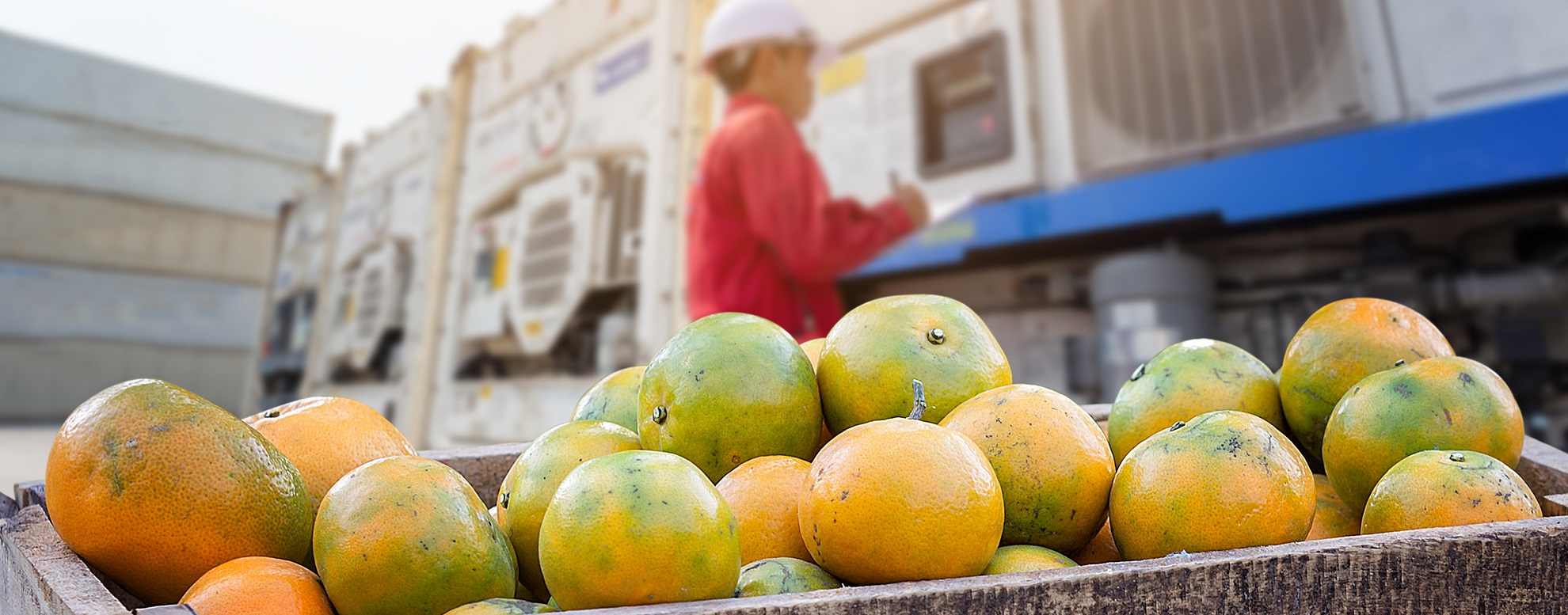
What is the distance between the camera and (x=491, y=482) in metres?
1.08

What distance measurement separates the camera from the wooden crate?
55cm

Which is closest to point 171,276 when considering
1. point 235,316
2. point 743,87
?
point 235,316

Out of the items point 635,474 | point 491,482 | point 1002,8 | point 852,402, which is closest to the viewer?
point 635,474

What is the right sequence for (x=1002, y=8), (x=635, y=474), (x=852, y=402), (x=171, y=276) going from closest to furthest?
(x=635, y=474) < (x=852, y=402) < (x=1002, y=8) < (x=171, y=276)

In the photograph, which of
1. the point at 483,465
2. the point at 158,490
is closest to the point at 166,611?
the point at 158,490

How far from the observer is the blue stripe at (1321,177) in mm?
2430

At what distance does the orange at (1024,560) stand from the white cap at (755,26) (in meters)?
2.84

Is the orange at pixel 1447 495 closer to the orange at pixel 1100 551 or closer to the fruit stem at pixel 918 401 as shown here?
the orange at pixel 1100 551

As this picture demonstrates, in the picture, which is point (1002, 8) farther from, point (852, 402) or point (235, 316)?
point (235, 316)

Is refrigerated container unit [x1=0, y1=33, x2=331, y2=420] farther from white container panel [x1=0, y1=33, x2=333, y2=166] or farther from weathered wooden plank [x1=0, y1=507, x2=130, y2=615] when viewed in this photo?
weathered wooden plank [x1=0, y1=507, x2=130, y2=615]

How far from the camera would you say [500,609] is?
2.02 ft

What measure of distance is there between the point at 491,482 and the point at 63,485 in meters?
0.44

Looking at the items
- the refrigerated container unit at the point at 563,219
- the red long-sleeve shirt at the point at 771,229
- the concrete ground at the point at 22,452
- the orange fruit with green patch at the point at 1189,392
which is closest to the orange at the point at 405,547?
the orange fruit with green patch at the point at 1189,392

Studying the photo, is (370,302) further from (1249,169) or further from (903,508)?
(903,508)
